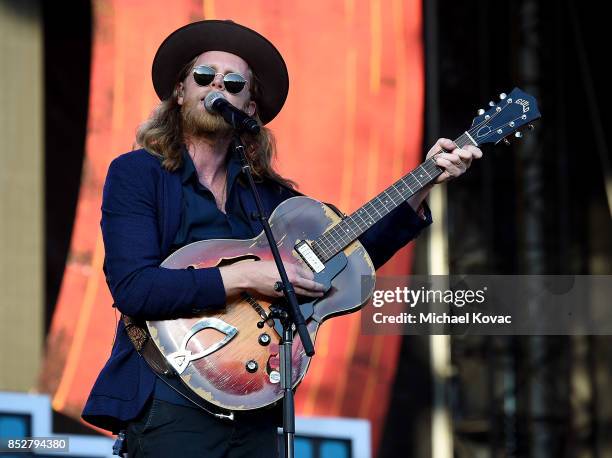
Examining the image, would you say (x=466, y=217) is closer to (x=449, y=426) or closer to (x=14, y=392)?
(x=449, y=426)

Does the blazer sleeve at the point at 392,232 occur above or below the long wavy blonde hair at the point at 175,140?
below

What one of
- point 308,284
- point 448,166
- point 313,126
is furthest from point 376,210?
point 313,126

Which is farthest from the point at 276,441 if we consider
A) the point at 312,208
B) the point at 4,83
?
the point at 4,83

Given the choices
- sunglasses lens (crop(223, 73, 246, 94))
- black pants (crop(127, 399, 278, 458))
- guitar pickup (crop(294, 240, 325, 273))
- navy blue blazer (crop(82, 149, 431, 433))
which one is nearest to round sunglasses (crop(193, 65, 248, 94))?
sunglasses lens (crop(223, 73, 246, 94))

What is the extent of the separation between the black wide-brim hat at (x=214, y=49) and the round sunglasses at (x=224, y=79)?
0.17 m

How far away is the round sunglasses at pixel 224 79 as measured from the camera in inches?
127

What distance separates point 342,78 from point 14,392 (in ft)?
7.11

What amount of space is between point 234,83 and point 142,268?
663 mm

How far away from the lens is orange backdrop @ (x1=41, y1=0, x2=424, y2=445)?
4.94 metres

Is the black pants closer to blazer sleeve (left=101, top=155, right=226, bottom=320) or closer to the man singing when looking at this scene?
the man singing

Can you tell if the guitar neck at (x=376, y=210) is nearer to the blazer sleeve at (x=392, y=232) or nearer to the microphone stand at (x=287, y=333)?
the blazer sleeve at (x=392, y=232)

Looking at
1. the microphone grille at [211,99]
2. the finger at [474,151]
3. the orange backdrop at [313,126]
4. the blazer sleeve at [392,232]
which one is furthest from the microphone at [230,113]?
the orange backdrop at [313,126]

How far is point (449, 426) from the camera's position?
5.24 m

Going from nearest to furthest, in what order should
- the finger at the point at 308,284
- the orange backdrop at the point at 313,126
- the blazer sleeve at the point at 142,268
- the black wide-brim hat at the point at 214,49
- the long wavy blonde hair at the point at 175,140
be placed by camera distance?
the blazer sleeve at the point at 142,268, the finger at the point at 308,284, the long wavy blonde hair at the point at 175,140, the black wide-brim hat at the point at 214,49, the orange backdrop at the point at 313,126
